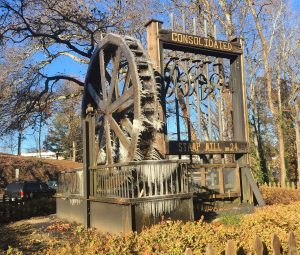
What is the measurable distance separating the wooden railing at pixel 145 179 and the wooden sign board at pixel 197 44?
12.4ft

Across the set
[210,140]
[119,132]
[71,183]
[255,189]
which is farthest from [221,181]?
[71,183]

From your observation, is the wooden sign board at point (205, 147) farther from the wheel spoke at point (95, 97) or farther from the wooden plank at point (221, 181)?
the wheel spoke at point (95, 97)

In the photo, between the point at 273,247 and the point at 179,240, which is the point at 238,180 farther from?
the point at 273,247

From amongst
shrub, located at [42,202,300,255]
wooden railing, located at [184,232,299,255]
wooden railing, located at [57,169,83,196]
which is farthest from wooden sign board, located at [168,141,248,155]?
wooden railing, located at [184,232,299,255]

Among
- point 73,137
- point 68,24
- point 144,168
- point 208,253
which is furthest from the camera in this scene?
point 73,137

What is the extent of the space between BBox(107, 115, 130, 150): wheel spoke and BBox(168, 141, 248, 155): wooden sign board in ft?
3.66

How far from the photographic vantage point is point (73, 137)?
49594mm

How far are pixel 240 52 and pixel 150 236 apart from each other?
840cm

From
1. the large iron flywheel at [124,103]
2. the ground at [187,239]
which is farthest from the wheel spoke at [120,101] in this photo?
the ground at [187,239]

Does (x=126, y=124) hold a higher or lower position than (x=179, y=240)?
higher

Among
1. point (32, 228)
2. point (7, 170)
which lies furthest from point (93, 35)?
point (7, 170)

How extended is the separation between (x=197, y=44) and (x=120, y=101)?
8.85ft

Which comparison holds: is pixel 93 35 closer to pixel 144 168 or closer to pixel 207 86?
pixel 207 86

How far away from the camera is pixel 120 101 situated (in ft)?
36.0
